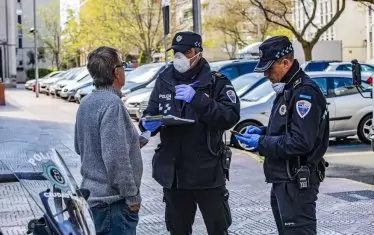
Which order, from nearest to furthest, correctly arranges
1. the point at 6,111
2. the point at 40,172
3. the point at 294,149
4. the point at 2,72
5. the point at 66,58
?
the point at 40,172, the point at 294,149, the point at 6,111, the point at 2,72, the point at 66,58

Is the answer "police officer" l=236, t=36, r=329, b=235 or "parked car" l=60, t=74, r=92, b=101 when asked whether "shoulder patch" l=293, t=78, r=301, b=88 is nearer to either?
"police officer" l=236, t=36, r=329, b=235

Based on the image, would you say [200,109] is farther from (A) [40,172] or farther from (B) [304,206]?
(A) [40,172]

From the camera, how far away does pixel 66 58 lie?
7525 centimetres

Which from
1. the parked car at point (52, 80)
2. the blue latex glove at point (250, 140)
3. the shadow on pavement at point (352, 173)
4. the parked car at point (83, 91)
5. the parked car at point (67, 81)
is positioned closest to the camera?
the blue latex glove at point (250, 140)

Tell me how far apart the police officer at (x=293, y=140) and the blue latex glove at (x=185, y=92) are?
0.58 metres

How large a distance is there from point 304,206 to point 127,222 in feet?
3.60

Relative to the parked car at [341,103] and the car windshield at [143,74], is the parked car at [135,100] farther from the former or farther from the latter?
the parked car at [341,103]

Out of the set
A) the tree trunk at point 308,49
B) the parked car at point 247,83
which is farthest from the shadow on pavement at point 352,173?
the tree trunk at point 308,49

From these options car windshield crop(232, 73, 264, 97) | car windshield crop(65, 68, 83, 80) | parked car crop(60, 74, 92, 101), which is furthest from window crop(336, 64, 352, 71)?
car windshield crop(65, 68, 83, 80)

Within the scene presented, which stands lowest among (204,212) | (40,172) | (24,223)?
(24,223)

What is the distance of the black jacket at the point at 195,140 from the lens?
5094mm

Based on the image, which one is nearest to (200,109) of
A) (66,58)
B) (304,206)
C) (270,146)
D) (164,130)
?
(164,130)

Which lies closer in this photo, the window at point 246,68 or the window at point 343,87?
the window at point 343,87

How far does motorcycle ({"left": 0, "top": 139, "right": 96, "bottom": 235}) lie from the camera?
3.46 metres
